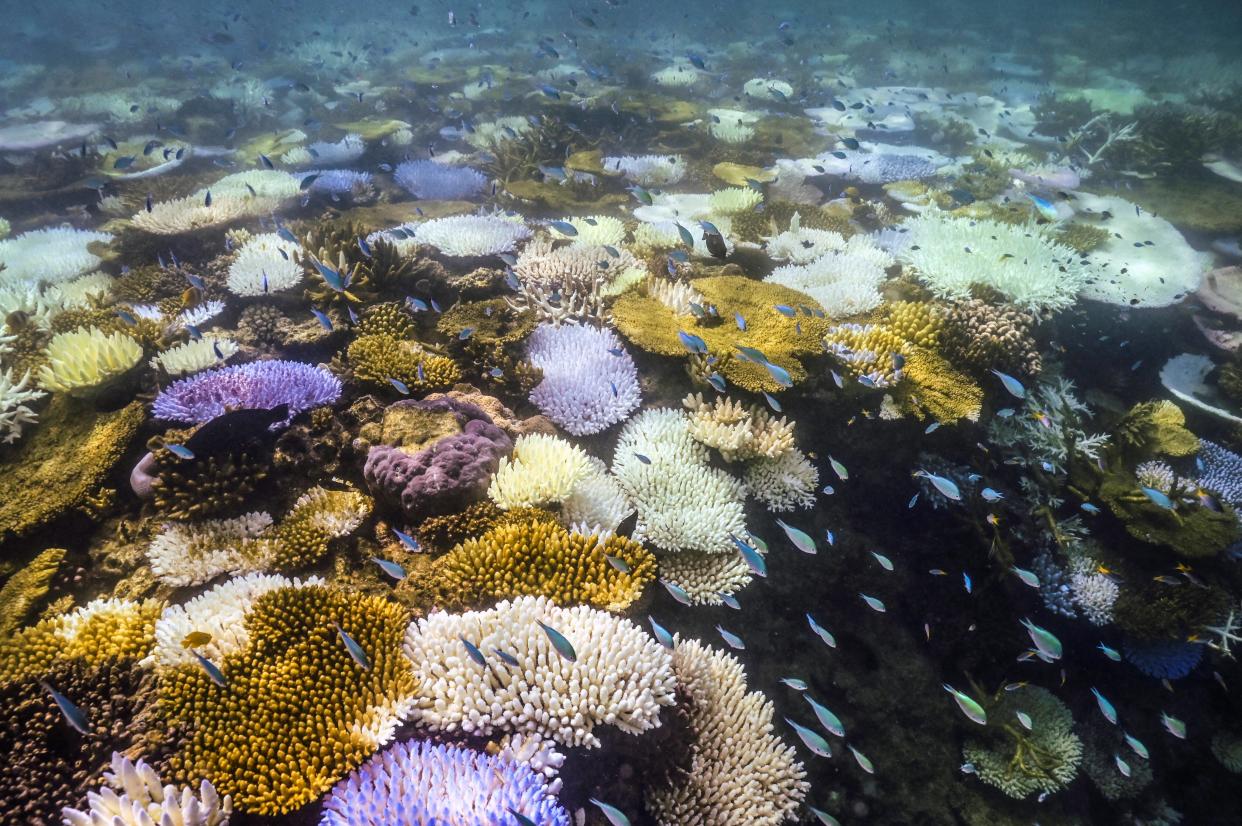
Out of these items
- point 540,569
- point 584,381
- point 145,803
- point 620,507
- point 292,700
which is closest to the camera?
point 145,803

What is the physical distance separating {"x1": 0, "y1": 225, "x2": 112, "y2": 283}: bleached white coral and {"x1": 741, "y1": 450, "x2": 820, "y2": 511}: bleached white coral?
960cm

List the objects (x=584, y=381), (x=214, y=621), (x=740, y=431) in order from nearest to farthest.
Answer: (x=214, y=621) < (x=740, y=431) < (x=584, y=381)

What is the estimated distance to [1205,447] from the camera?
22.9ft

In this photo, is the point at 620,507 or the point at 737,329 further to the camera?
the point at 737,329

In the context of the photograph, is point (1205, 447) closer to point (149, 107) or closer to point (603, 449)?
point (603, 449)

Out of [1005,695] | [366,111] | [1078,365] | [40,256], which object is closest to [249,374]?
[40,256]

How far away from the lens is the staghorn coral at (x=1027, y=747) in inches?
227

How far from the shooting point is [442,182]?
1099 centimetres

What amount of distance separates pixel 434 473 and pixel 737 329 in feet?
10.8

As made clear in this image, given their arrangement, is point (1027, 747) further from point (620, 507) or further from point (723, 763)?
point (620, 507)

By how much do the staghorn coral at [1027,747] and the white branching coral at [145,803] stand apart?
6701 mm

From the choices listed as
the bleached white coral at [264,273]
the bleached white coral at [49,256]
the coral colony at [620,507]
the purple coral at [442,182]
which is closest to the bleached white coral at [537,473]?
the coral colony at [620,507]

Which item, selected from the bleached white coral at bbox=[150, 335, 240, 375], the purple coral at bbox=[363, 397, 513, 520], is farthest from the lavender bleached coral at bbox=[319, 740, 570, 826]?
the bleached white coral at bbox=[150, 335, 240, 375]

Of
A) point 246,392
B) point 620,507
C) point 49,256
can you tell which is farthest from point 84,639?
point 49,256
